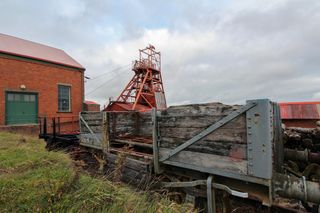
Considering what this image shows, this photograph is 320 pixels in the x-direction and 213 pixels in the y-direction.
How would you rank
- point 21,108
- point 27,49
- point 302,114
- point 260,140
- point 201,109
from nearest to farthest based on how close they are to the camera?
point 260,140 < point 201,109 < point 302,114 < point 21,108 < point 27,49

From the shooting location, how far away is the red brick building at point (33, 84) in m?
13.8

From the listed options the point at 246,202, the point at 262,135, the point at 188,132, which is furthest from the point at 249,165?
the point at 246,202

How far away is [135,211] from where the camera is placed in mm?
2469

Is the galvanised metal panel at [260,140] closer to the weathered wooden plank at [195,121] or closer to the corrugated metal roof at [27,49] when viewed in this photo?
the weathered wooden plank at [195,121]

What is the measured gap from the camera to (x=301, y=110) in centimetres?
684

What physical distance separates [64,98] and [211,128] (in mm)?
16826

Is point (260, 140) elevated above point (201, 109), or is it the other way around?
point (201, 109)

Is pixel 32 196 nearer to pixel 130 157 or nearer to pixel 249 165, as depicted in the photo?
pixel 130 157

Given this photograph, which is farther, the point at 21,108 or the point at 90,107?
the point at 90,107

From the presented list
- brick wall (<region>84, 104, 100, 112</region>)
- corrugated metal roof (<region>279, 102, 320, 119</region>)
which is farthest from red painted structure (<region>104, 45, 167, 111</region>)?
corrugated metal roof (<region>279, 102, 320, 119</region>)

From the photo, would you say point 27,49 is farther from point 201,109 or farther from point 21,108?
point 201,109

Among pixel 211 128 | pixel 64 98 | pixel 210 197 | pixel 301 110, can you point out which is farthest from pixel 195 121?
pixel 64 98

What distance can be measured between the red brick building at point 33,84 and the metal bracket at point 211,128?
34.1 feet

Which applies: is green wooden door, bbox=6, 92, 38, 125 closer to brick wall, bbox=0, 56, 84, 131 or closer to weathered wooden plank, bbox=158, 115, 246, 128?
brick wall, bbox=0, 56, 84, 131
